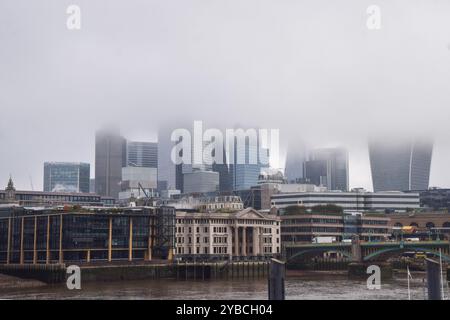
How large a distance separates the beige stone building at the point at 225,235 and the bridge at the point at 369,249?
3315 mm

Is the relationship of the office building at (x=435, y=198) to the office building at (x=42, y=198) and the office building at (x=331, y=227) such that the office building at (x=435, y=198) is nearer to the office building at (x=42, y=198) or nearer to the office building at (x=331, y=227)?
the office building at (x=331, y=227)

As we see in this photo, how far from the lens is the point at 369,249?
276 feet

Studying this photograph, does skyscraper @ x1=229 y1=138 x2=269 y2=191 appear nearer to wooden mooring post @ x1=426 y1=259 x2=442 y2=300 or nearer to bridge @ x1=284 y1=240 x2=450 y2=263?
bridge @ x1=284 y1=240 x2=450 y2=263

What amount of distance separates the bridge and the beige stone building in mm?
3315

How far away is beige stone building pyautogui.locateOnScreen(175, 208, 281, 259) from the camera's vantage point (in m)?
88.9

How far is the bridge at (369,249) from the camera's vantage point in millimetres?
76188

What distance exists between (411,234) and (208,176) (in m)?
81.1

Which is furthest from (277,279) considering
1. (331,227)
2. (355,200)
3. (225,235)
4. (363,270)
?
(355,200)

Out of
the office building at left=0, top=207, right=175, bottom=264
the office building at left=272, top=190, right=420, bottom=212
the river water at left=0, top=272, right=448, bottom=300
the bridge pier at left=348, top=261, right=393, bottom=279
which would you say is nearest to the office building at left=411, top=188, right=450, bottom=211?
the office building at left=272, top=190, right=420, bottom=212

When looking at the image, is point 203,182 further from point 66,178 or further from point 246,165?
point 66,178

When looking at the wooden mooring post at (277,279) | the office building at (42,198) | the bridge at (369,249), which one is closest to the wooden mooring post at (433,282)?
the wooden mooring post at (277,279)

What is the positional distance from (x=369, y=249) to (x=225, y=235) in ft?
57.0

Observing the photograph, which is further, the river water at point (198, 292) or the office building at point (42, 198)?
the office building at point (42, 198)

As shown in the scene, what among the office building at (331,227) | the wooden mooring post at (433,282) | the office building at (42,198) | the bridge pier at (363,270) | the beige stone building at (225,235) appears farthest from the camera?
the office building at (42,198)
